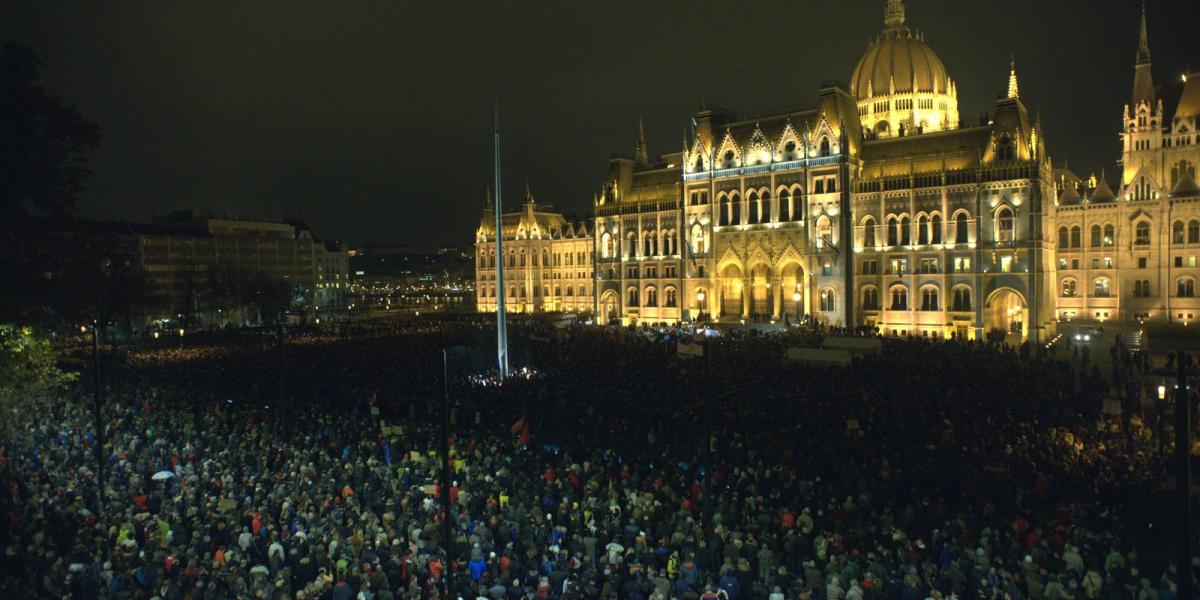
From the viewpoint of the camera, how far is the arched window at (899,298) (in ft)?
180

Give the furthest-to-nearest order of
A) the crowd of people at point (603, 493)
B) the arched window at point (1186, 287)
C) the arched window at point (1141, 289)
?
1. the arched window at point (1141, 289)
2. the arched window at point (1186, 287)
3. the crowd of people at point (603, 493)

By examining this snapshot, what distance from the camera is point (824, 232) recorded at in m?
57.8

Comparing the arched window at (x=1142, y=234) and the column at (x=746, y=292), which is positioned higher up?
the arched window at (x=1142, y=234)

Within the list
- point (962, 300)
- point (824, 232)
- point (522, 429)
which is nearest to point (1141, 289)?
point (962, 300)

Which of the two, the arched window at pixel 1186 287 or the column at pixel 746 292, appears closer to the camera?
the arched window at pixel 1186 287

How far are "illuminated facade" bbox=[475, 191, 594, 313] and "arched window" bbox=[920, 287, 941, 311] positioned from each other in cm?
3899

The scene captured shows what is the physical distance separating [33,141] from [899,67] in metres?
65.9

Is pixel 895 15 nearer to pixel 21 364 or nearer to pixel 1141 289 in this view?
pixel 1141 289

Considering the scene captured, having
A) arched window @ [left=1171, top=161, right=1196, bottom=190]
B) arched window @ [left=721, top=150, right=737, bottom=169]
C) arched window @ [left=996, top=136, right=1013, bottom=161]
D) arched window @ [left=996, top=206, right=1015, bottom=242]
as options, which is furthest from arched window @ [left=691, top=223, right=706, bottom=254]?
arched window @ [left=1171, top=161, right=1196, bottom=190]

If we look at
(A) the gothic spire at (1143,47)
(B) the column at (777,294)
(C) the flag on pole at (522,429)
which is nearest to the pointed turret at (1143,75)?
(A) the gothic spire at (1143,47)

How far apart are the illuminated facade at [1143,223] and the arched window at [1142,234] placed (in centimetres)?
6

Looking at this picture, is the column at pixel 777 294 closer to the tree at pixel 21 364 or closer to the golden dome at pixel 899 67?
the golden dome at pixel 899 67

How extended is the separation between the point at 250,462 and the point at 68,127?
8.58 meters

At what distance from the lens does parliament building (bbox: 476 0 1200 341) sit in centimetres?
5162
